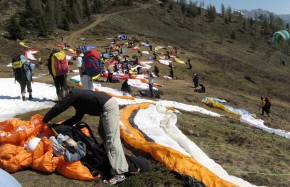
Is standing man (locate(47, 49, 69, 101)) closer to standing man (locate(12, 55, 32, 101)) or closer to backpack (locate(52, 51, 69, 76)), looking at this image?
backpack (locate(52, 51, 69, 76))

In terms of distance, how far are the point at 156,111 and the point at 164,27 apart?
286 feet

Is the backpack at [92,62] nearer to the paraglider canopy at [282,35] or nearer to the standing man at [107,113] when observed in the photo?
A: the standing man at [107,113]

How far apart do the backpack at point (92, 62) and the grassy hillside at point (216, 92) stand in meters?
1.58

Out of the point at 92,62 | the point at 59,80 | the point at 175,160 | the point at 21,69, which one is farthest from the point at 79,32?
the point at 175,160

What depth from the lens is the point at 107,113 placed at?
21.5 ft

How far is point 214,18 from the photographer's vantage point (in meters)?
127

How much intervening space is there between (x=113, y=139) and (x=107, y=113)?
0.50 m

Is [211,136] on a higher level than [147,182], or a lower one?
lower

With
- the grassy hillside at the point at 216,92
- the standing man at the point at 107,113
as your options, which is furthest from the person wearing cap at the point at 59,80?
the standing man at the point at 107,113

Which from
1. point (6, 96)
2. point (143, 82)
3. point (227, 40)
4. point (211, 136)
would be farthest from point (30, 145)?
point (227, 40)

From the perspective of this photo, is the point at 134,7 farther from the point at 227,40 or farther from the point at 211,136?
the point at 211,136

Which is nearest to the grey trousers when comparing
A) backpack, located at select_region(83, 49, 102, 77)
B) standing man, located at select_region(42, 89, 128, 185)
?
standing man, located at select_region(42, 89, 128, 185)

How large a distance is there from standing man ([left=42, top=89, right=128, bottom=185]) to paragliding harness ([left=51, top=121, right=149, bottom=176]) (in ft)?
0.77

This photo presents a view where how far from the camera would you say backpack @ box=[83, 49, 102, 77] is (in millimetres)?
10779
